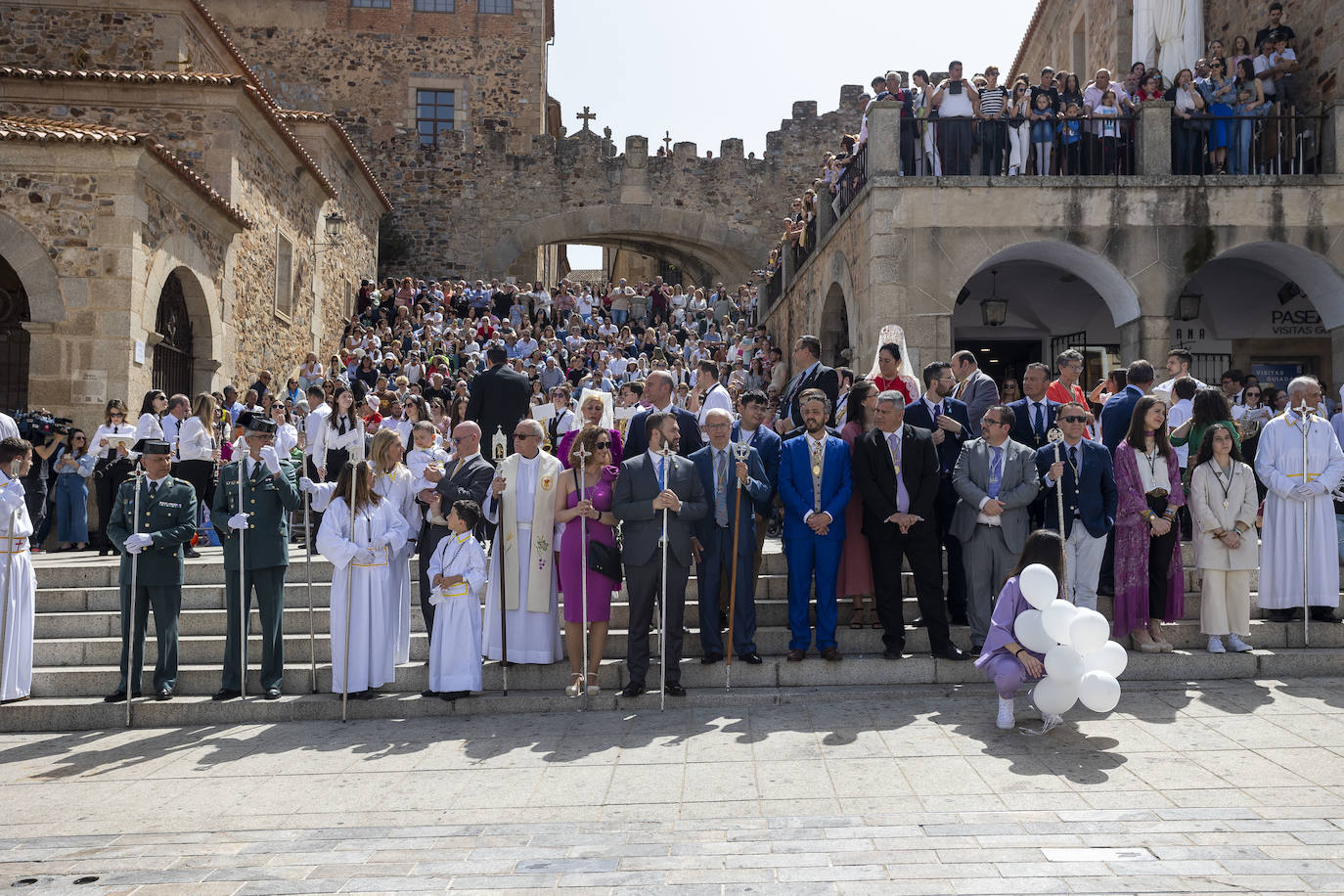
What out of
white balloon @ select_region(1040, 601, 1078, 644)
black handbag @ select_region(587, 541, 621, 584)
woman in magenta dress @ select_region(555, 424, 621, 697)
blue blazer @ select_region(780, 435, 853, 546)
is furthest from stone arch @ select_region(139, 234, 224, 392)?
white balloon @ select_region(1040, 601, 1078, 644)

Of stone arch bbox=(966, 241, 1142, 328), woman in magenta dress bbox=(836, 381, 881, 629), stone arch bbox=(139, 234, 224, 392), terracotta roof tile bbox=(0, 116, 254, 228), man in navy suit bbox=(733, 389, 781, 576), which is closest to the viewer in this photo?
woman in magenta dress bbox=(836, 381, 881, 629)

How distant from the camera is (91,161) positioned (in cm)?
1293

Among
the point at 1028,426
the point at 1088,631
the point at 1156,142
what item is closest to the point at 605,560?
the point at 1088,631

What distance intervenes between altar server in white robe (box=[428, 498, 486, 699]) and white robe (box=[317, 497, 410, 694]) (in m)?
0.36

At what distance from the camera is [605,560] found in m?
6.86

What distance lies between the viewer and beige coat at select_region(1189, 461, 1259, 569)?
716 centimetres

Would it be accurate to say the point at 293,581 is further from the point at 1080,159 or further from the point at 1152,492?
the point at 1080,159

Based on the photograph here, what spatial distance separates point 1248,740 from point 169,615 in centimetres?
672

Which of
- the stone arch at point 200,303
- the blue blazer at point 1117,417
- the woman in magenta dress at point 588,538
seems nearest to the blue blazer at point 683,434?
the woman in magenta dress at point 588,538

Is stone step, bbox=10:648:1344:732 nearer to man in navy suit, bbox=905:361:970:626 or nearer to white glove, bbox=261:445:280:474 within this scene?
man in navy suit, bbox=905:361:970:626

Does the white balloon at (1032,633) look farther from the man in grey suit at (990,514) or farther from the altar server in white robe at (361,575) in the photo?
the altar server in white robe at (361,575)

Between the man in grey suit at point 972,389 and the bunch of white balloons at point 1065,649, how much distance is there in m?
2.43

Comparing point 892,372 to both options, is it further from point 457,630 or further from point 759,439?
point 457,630

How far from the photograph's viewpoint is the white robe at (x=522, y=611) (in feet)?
23.5
